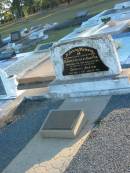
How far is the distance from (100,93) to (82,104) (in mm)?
659

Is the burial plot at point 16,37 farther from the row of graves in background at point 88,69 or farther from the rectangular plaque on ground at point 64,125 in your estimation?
the rectangular plaque on ground at point 64,125

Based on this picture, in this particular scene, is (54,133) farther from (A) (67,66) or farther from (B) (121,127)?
(A) (67,66)

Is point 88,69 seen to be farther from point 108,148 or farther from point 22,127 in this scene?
point 108,148

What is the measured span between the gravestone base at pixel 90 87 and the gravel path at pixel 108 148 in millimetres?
1130

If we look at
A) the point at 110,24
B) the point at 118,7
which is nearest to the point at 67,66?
the point at 110,24

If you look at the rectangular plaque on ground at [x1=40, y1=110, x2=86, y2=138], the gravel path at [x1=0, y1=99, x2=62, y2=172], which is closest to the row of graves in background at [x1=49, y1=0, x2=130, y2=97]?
the gravel path at [x1=0, y1=99, x2=62, y2=172]

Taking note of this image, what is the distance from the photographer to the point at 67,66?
11070mm

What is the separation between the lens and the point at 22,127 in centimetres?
965

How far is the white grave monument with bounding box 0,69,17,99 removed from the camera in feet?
37.8

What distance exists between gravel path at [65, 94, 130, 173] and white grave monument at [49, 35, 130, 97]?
1.35m

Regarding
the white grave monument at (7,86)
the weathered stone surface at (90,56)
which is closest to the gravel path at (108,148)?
the weathered stone surface at (90,56)

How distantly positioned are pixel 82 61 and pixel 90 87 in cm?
78

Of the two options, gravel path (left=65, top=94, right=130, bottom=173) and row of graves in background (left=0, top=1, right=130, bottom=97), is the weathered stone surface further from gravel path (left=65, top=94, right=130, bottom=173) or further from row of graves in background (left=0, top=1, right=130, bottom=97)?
gravel path (left=65, top=94, right=130, bottom=173)

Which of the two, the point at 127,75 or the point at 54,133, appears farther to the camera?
the point at 127,75
